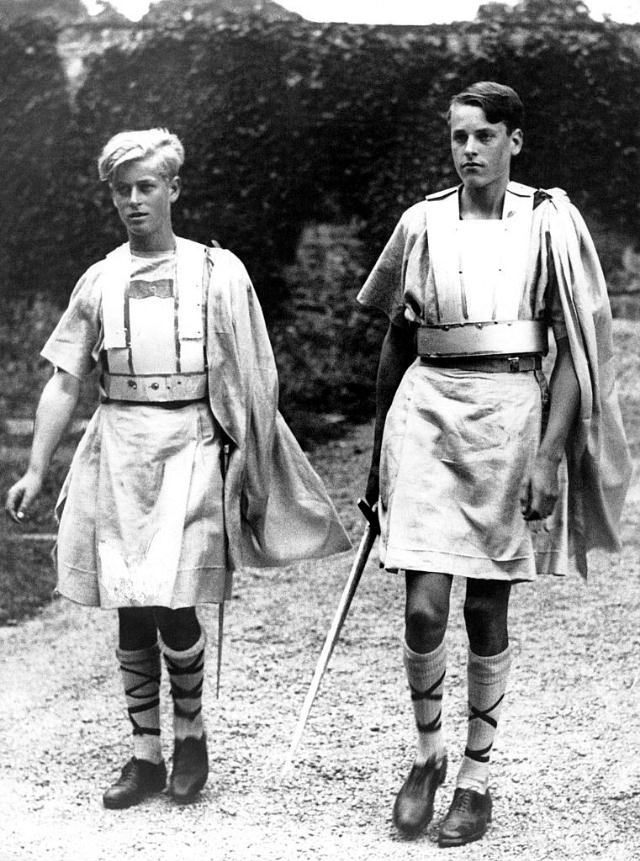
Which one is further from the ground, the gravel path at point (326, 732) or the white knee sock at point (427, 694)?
the white knee sock at point (427, 694)

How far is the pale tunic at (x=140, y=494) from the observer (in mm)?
4070

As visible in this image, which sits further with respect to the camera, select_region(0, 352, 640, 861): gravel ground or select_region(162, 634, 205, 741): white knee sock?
select_region(162, 634, 205, 741): white knee sock

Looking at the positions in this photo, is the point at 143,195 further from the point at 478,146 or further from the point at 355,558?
the point at 355,558

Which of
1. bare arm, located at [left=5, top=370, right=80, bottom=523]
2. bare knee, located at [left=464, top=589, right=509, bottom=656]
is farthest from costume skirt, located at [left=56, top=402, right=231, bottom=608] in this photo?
bare knee, located at [left=464, top=589, right=509, bottom=656]

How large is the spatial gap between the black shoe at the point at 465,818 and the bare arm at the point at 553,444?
0.75 m

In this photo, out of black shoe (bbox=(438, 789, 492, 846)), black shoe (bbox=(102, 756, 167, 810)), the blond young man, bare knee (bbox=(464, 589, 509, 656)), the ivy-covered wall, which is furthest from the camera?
the ivy-covered wall

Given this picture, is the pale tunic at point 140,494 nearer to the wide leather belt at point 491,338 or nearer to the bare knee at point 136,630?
the bare knee at point 136,630

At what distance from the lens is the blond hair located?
4.05 meters

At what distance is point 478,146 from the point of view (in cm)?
394

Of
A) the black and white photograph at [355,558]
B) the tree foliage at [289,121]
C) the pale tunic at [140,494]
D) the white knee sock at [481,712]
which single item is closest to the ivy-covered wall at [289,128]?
the tree foliage at [289,121]

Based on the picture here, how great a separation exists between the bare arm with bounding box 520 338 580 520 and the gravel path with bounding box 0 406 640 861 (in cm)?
86

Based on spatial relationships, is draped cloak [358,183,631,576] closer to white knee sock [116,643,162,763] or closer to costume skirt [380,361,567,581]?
costume skirt [380,361,567,581]

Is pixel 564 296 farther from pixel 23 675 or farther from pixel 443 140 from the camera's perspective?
pixel 443 140

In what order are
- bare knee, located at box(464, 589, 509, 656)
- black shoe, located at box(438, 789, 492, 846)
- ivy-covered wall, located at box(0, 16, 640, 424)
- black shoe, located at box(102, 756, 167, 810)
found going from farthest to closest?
ivy-covered wall, located at box(0, 16, 640, 424) → black shoe, located at box(102, 756, 167, 810) → bare knee, located at box(464, 589, 509, 656) → black shoe, located at box(438, 789, 492, 846)
